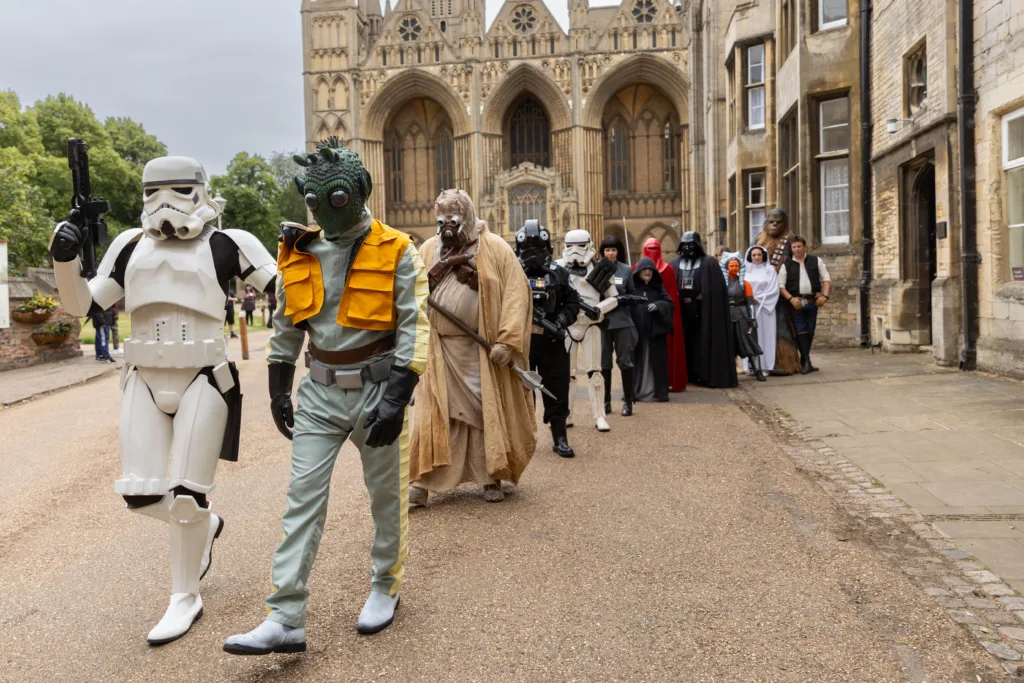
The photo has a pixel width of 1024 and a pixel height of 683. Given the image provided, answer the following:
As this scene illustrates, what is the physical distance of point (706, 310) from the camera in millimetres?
12188

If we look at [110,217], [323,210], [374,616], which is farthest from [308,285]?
[110,217]

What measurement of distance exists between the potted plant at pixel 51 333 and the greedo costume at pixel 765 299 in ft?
41.8

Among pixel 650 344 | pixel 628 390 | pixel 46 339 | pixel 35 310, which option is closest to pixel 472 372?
pixel 628 390

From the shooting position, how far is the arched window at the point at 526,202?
5356 cm

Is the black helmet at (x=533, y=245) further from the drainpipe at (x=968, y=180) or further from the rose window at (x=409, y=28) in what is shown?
the rose window at (x=409, y=28)

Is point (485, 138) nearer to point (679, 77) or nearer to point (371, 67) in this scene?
point (371, 67)

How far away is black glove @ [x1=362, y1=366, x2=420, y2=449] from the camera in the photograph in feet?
11.7

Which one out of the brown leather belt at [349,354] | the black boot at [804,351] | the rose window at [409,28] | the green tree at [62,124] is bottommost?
the black boot at [804,351]

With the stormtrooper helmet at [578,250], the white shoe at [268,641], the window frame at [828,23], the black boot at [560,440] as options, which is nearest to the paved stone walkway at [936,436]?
the black boot at [560,440]

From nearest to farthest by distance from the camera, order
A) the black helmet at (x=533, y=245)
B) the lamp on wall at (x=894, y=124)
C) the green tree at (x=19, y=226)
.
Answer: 1. the black helmet at (x=533, y=245)
2. the lamp on wall at (x=894, y=124)
3. the green tree at (x=19, y=226)

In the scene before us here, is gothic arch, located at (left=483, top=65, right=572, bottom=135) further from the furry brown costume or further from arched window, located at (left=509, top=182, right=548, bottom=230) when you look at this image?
the furry brown costume

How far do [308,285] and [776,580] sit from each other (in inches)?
97.6

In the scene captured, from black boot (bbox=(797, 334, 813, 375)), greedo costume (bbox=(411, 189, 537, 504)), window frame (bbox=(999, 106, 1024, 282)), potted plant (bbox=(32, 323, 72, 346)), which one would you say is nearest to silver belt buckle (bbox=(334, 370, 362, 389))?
greedo costume (bbox=(411, 189, 537, 504))

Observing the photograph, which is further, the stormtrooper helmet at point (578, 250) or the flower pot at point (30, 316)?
the flower pot at point (30, 316)
